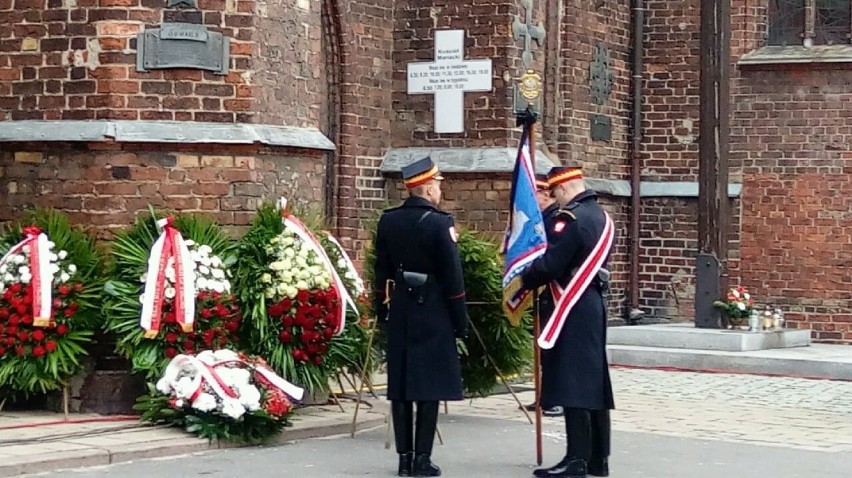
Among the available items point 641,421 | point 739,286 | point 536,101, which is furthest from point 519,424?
point 739,286

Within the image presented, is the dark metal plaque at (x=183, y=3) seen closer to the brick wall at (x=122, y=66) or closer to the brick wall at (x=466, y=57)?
the brick wall at (x=122, y=66)

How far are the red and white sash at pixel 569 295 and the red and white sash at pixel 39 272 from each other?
3421 millimetres

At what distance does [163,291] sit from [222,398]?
1.00 metres

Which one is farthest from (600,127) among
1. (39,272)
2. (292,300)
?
(39,272)

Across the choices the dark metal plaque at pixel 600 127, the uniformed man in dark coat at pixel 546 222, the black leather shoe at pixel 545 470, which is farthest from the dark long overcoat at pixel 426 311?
the dark metal plaque at pixel 600 127

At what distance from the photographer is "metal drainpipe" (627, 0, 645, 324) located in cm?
1995

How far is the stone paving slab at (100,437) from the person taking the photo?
31.1 feet

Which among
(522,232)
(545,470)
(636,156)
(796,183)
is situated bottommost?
(545,470)

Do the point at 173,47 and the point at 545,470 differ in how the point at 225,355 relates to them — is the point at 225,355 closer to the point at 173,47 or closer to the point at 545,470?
the point at 173,47

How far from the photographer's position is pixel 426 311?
31.8ft

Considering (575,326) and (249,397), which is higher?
(575,326)

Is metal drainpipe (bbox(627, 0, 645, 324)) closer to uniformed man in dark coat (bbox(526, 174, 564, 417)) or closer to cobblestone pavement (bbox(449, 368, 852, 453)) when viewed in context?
cobblestone pavement (bbox(449, 368, 852, 453))

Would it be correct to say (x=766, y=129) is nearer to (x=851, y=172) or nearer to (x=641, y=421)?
(x=851, y=172)

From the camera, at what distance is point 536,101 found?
16.7 meters
